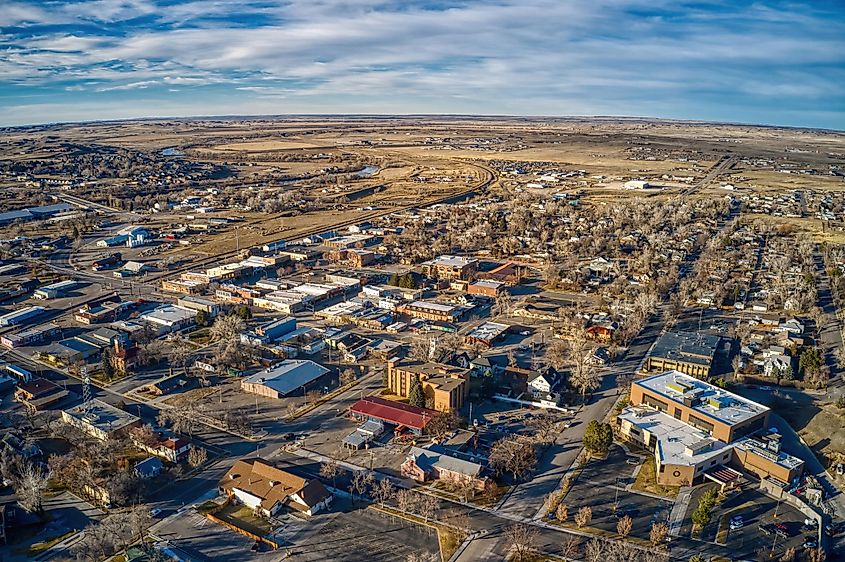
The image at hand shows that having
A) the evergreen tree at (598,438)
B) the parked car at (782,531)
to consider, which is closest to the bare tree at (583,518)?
the evergreen tree at (598,438)

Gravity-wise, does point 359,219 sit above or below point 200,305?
above

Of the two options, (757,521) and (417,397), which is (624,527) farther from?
(417,397)

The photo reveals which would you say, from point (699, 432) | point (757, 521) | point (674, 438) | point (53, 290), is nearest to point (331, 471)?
point (674, 438)

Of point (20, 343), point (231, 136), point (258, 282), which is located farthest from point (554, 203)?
point (231, 136)

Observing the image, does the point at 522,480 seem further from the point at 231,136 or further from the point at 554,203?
the point at 231,136

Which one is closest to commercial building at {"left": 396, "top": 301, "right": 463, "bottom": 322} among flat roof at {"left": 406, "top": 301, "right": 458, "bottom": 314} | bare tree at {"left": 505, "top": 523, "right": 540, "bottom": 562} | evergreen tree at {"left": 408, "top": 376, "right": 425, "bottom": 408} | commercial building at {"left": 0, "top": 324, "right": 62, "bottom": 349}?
flat roof at {"left": 406, "top": 301, "right": 458, "bottom": 314}
